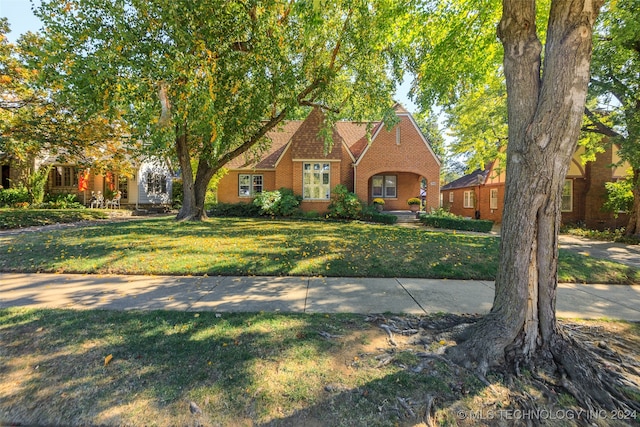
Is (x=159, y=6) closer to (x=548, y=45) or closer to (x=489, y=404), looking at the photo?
(x=548, y=45)

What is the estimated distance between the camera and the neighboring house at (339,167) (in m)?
Answer: 20.1

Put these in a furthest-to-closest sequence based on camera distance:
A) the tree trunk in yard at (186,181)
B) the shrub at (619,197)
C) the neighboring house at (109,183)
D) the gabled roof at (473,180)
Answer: the neighboring house at (109,183)
the gabled roof at (473,180)
the shrub at (619,197)
the tree trunk in yard at (186,181)

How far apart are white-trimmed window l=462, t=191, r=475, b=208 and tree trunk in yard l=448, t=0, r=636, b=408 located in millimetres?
24429

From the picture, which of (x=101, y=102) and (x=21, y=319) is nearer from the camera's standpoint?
(x=21, y=319)

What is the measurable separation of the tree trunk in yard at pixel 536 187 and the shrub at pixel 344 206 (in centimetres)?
1511

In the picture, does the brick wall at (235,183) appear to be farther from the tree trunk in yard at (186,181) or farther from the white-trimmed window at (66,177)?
the white-trimmed window at (66,177)

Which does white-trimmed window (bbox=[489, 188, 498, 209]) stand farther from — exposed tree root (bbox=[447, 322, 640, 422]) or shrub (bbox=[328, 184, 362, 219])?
exposed tree root (bbox=[447, 322, 640, 422])

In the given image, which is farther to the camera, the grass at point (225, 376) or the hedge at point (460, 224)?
the hedge at point (460, 224)

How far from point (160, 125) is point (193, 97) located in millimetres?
1362

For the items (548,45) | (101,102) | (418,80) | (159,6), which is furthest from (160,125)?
(548,45)

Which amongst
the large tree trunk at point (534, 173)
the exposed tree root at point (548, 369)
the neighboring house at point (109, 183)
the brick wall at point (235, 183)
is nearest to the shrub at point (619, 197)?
the exposed tree root at point (548, 369)

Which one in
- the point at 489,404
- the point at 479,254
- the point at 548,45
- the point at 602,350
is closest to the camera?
the point at 489,404

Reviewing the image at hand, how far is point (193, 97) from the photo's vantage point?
938cm

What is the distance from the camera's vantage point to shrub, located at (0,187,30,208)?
20.8 m
